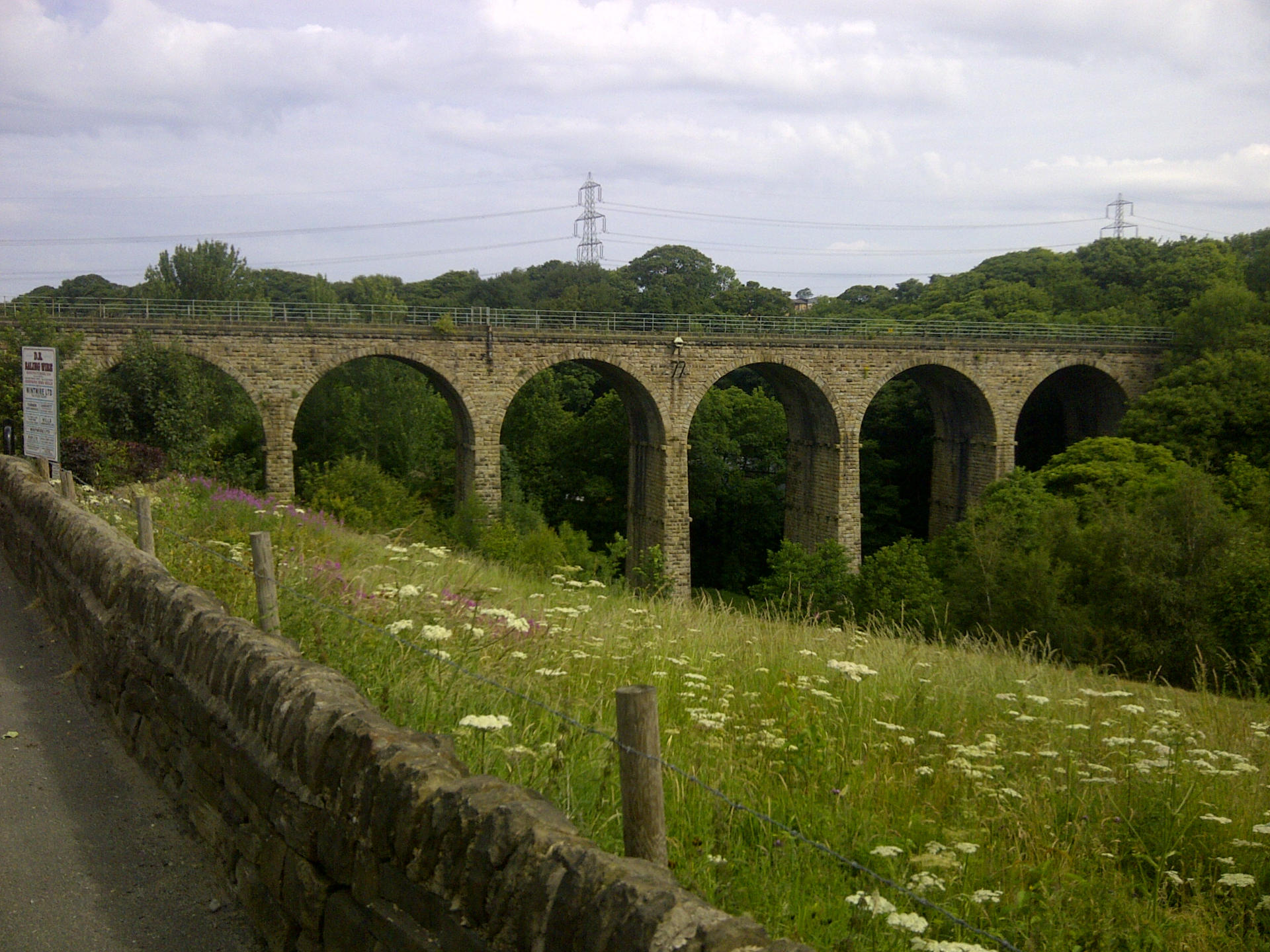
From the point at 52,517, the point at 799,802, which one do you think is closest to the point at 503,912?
the point at 799,802

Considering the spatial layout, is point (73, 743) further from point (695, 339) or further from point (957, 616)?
point (695, 339)

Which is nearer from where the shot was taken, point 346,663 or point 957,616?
point 346,663

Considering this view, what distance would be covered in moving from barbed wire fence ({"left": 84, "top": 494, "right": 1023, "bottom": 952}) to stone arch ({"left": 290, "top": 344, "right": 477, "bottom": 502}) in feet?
46.1

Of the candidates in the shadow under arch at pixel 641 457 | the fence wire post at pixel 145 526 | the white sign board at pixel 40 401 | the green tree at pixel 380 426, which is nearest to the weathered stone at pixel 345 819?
the fence wire post at pixel 145 526

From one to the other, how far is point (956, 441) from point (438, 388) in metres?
15.0

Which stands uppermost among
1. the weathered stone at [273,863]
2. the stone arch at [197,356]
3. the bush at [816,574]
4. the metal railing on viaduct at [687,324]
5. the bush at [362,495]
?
the metal railing on viaduct at [687,324]

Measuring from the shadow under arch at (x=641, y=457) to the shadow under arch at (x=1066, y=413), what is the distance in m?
10.8

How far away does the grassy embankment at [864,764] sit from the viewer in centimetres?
312

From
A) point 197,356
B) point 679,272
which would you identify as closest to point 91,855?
point 197,356

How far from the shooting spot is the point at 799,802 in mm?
3613

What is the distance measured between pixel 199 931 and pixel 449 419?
3498 centimetres

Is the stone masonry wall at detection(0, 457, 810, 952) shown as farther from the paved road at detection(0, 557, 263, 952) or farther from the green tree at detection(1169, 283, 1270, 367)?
the green tree at detection(1169, 283, 1270, 367)

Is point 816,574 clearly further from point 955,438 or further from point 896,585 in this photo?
point 955,438

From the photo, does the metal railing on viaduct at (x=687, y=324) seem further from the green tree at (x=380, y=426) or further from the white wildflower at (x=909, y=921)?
the white wildflower at (x=909, y=921)
